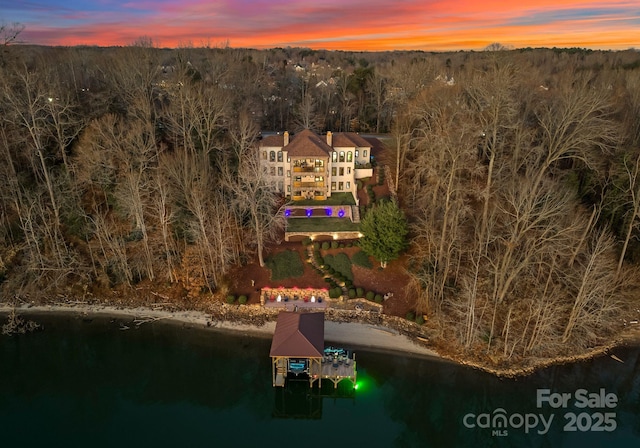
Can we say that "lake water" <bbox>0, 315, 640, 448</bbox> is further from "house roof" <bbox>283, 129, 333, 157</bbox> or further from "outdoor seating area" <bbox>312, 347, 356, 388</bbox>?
"house roof" <bbox>283, 129, 333, 157</bbox>

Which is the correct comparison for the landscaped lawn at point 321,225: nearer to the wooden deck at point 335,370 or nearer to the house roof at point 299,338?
the house roof at point 299,338

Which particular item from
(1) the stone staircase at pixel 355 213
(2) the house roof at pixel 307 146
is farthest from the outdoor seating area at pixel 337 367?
(2) the house roof at pixel 307 146

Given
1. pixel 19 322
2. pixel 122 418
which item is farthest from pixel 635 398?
pixel 19 322

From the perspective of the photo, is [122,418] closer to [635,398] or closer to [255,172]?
[255,172]

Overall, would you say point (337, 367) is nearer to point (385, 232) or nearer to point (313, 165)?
point (385, 232)

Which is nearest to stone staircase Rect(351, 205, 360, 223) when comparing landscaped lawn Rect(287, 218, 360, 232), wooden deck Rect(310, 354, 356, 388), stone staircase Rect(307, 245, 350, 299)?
landscaped lawn Rect(287, 218, 360, 232)

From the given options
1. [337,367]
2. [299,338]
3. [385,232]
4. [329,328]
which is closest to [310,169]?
[385,232]
